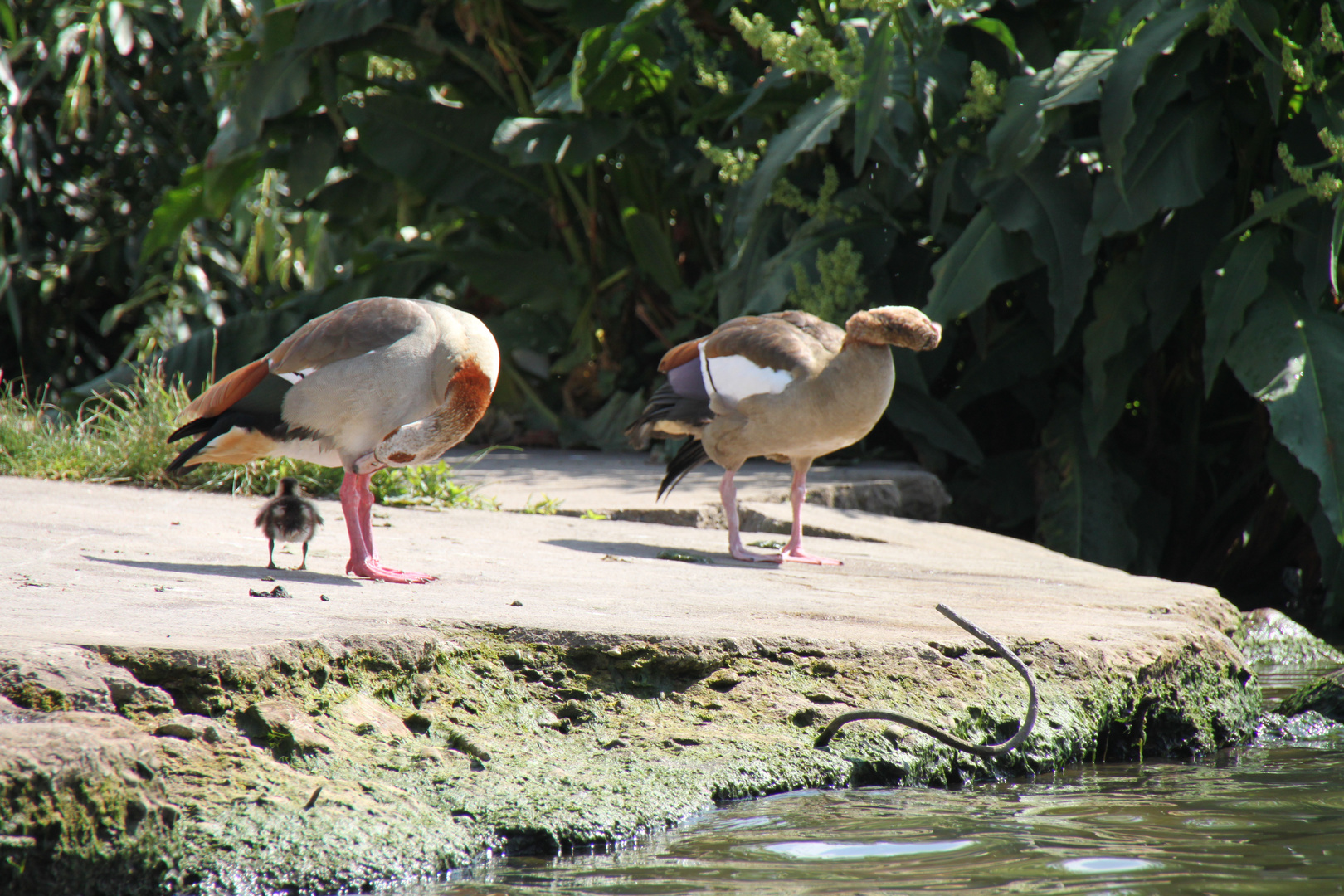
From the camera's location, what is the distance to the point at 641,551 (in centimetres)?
486

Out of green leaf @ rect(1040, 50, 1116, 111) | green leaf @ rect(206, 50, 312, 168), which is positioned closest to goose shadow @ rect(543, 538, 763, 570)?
green leaf @ rect(1040, 50, 1116, 111)

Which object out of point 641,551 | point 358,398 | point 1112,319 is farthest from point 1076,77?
point 358,398

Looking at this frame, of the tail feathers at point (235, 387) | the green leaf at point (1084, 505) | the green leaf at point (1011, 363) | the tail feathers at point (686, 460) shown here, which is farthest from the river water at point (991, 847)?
the green leaf at point (1011, 363)

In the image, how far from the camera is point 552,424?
9211mm

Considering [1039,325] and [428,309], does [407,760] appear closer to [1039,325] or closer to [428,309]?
[428,309]

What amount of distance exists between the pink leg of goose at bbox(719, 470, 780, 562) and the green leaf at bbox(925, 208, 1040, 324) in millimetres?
1781

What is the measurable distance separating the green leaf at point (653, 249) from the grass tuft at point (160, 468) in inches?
121

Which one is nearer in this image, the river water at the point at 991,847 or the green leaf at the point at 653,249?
the river water at the point at 991,847

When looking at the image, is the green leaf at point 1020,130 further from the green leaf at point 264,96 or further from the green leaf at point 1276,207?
the green leaf at point 264,96

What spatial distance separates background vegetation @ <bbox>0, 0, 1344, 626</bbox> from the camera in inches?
237

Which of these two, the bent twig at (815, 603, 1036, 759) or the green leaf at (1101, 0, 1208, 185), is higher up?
the green leaf at (1101, 0, 1208, 185)

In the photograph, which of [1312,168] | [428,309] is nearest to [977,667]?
[428,309]

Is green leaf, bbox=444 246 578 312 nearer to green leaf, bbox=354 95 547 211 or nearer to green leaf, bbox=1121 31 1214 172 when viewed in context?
green leaf, bbox=354 95 547 211

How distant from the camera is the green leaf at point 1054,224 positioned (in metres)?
6.27
